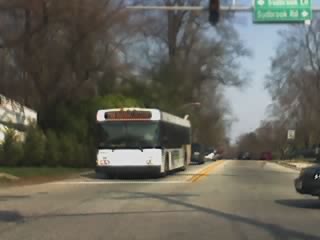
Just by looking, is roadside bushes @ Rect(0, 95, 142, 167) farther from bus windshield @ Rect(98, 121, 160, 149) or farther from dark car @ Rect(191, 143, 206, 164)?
dark car @ Rect(191, 143, 206, 164)

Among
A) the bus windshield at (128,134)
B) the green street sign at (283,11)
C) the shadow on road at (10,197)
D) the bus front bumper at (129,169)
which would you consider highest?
the green street sign at (283,11)

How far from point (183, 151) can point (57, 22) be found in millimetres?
10255

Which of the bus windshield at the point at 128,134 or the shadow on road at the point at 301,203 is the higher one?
the bus windshield at the point at 128,134

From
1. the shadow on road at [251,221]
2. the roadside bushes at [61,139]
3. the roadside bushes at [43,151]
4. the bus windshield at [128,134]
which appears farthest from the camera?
the roadside bushes at [61,139]

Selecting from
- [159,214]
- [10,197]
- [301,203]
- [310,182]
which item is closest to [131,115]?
[10,197]

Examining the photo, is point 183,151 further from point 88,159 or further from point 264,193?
point 264,193

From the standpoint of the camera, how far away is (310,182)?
16406 millimetres

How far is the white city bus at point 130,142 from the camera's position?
29953 mm

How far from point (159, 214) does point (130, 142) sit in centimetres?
1480

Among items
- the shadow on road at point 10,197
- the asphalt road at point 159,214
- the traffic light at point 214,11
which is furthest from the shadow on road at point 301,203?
the shadow on road at point 10,197

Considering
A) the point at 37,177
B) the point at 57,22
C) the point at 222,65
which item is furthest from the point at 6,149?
the point at 222,65

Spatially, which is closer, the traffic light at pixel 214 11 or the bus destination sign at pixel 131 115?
the traffic light at pixel 214 11

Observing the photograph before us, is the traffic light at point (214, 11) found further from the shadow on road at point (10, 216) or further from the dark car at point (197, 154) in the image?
the dark car at point (197, 154)

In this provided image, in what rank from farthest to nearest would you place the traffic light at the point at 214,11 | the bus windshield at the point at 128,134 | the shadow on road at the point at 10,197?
1. the bus windshield at the point at 128,134
2. the shadow on road at the point at 10,197
3. the traffic light at the point at 214,11
